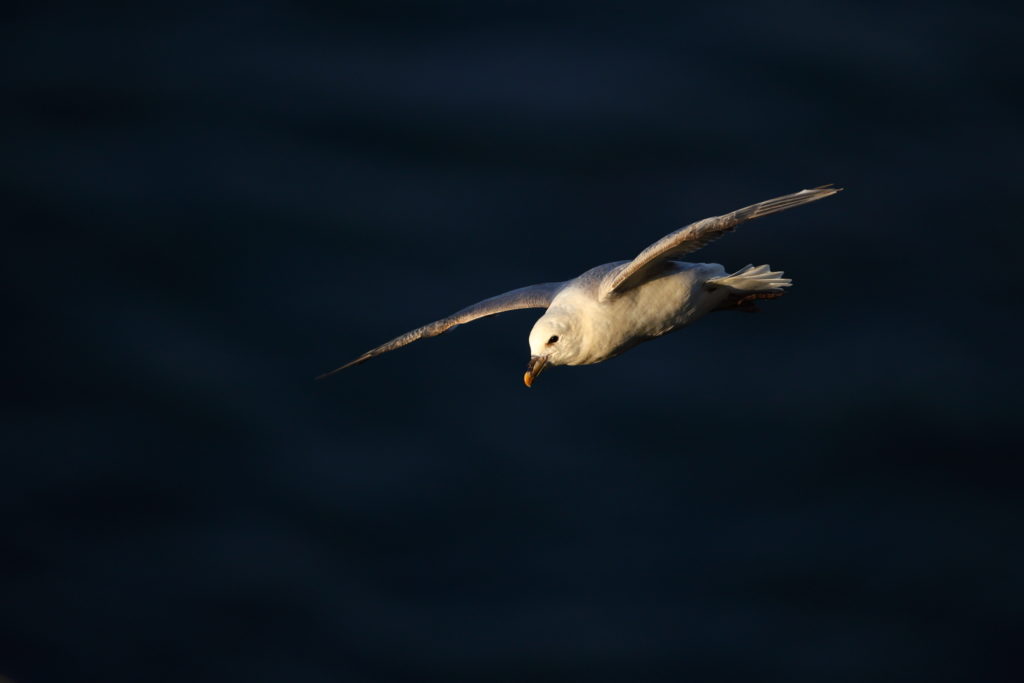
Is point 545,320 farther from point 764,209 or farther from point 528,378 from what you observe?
point 764,209

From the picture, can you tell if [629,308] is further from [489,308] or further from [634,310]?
[489,308]

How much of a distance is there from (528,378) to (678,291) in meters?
0.96

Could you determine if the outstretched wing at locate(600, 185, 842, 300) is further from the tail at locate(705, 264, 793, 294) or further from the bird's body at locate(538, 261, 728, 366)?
the tail at locate(705, 264, 793, 294)

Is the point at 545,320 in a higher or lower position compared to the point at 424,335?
lower

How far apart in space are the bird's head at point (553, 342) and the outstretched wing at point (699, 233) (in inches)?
11.2

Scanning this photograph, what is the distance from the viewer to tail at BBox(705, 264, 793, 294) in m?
7.11

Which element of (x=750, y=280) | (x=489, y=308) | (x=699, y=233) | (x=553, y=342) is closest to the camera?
(x=699, y=233)

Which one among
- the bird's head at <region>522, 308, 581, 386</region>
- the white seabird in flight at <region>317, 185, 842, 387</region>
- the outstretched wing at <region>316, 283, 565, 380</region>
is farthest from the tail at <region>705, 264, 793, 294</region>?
the outstretched wing at <region>316, 283, 565, 380</region>

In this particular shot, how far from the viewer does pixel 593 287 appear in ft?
23.0

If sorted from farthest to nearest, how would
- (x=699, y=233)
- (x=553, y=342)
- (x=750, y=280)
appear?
(x=750, y=280) < (x=553, y=342) < (x=699, y=233)

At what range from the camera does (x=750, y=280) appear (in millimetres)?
7152

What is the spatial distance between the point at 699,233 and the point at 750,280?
3.84ft

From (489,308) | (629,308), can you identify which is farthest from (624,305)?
(489,308)

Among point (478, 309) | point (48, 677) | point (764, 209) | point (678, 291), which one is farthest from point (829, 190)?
point (48, 677)
